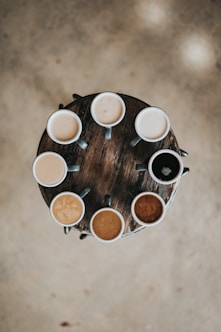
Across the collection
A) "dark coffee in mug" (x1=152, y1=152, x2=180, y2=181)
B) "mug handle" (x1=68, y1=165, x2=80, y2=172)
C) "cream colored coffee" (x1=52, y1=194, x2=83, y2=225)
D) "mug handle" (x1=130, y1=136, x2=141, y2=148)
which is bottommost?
"cream colored coffee" (x1=52, y1=194, x2=83, y2=225)

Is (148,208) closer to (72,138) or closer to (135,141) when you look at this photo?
(135,141)

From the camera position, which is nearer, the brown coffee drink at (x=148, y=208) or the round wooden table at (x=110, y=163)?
the brown coffee drink at (x=148, y=208)

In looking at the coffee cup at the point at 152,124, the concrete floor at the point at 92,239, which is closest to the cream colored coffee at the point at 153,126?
the coffee cup at the point at 152,124

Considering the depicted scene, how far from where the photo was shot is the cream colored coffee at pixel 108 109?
1.99 m

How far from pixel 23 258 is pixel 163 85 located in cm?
193

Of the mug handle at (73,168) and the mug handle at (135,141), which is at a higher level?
the mug handle at (135,141)

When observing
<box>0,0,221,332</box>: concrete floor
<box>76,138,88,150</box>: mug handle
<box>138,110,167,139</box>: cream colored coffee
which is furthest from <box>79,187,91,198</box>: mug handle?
<box>0,0,221,332</box>: concrete floor

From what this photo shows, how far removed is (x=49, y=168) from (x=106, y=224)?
0.48 m

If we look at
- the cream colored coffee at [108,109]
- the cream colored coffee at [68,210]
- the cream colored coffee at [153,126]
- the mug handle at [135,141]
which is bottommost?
the cream colored coffee at [68,210]

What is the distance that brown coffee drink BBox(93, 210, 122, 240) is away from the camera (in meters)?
1.94

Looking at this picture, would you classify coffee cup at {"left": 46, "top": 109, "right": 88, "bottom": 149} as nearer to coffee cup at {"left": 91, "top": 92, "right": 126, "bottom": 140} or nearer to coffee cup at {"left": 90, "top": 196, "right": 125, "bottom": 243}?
coffee cup at {"left": 91, "top": 92, "right": 126, "bottom": 140}

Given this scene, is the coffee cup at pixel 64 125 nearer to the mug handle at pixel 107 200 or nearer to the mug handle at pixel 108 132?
the mug handle at pixel 108 132

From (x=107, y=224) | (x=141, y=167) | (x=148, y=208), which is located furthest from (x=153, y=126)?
(x=107, y=224)

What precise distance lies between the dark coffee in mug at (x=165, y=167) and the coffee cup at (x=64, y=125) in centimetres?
50
